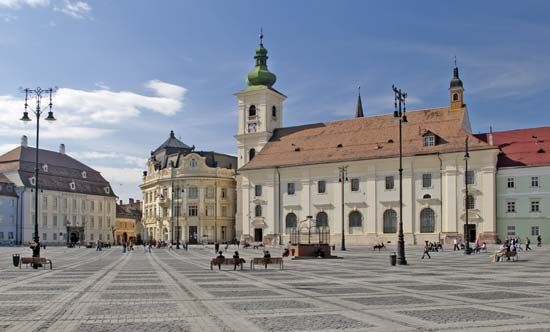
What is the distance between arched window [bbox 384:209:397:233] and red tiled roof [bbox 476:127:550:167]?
41.1ft

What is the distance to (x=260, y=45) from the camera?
9125 cm

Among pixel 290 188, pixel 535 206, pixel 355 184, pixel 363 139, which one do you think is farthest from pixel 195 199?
pixel 535 206

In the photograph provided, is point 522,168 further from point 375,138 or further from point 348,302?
point 348,302

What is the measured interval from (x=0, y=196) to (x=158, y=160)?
1143 inches

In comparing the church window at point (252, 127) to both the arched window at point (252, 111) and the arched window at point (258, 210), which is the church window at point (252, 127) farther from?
the arched window at point (258, 210)

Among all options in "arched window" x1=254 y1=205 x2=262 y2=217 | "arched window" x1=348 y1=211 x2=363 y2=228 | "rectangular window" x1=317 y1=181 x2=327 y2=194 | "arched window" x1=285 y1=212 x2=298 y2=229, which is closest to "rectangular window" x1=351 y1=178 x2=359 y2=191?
"arched window" x1=348 y1=211 x2=363 y2=228

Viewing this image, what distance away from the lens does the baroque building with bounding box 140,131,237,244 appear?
→ 98562mm

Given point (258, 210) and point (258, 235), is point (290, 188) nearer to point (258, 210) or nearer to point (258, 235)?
point (258, 210)

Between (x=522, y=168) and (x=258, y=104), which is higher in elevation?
(x=258, y=104)

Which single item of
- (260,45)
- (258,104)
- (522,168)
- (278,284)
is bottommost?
(278,284)

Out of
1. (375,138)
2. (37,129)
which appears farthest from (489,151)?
(37,129)

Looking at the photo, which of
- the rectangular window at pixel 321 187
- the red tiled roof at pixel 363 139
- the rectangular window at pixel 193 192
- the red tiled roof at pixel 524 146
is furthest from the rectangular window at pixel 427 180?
the rectangular window at pixel 193 192

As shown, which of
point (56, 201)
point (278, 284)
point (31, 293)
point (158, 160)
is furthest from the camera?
point (158, 160)

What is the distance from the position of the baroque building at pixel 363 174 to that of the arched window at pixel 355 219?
0.26ft
